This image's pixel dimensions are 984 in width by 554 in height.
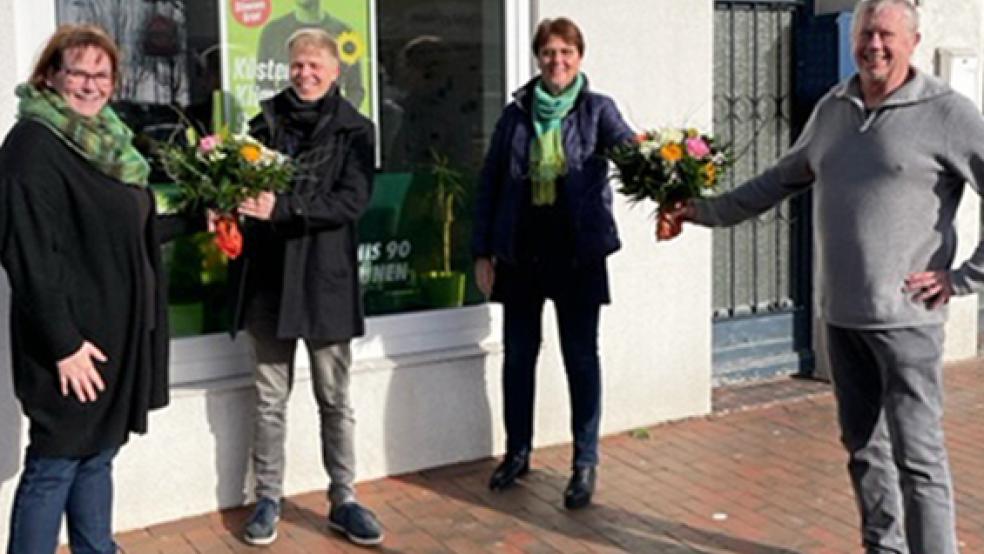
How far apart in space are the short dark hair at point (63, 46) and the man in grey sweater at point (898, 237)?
7.75 ft

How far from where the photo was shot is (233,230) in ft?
15.6

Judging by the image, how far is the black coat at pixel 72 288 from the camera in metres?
3.84

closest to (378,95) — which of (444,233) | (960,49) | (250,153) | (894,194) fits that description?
(444,233)

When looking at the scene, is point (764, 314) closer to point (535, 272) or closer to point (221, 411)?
point (535, 272)

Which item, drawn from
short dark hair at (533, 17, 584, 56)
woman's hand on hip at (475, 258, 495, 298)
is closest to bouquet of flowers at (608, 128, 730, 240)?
short dark hair at (533, 17, 584, 56)

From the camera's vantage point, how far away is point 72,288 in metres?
3.95

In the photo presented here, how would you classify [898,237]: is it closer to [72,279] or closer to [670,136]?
[670,136]

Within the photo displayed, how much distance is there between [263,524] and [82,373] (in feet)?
4.86

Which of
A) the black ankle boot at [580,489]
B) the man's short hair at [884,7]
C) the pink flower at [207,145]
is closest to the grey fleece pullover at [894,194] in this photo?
the man's short hair at [884,7]

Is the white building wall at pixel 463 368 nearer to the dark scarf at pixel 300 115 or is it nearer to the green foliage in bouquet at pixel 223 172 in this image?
the green foliage in bouquet at pixel 223 172

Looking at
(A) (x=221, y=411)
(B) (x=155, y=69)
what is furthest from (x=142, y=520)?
(B) (x=155, y=69)

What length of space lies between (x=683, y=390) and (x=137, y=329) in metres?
3.56

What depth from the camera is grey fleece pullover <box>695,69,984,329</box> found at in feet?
13.5

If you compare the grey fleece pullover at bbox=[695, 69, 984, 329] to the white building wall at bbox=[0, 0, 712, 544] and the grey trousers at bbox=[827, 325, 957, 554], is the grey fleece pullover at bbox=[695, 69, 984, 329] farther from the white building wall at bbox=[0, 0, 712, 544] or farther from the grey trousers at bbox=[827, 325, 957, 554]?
the white building wall at bbox=[0, 0, 712, 544]
